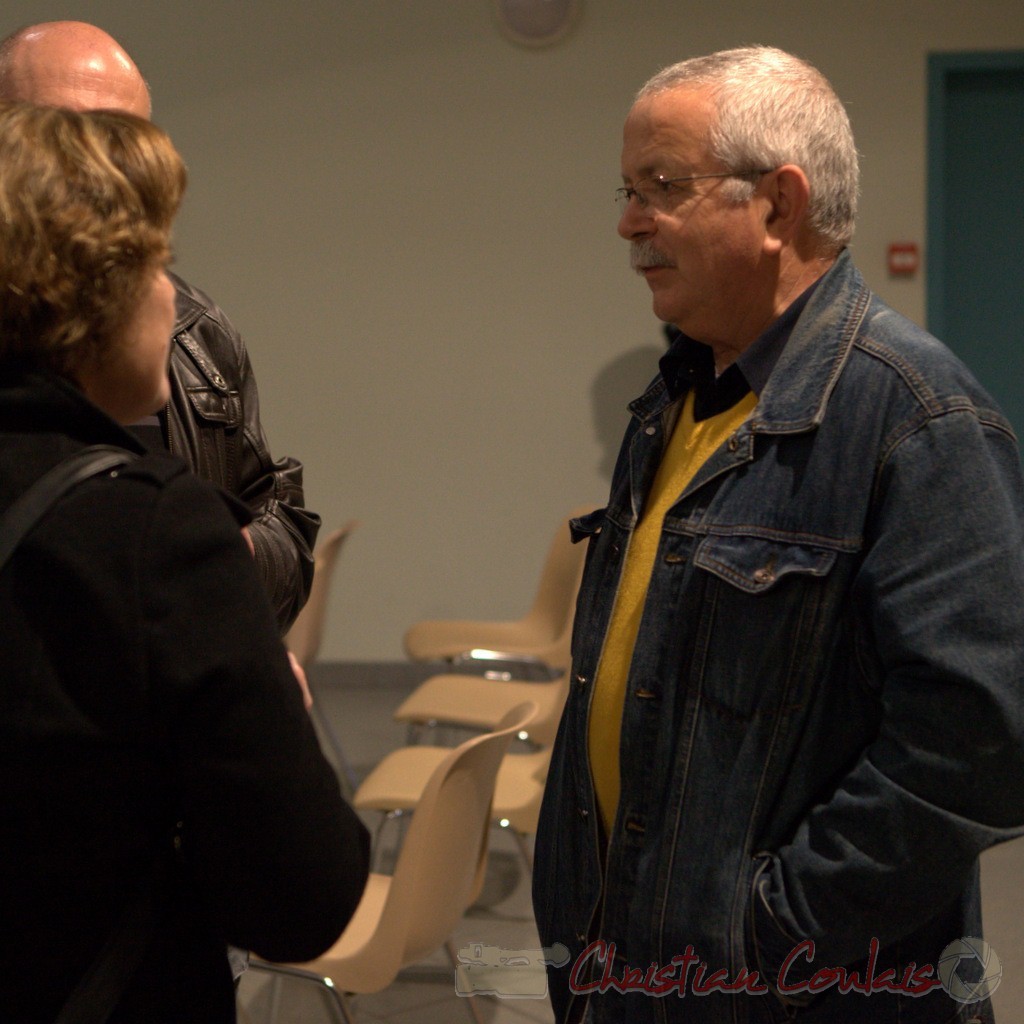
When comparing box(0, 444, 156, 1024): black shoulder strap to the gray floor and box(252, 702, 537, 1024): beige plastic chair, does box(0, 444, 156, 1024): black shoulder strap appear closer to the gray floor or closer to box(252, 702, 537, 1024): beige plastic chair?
box(252, 702, 537, 1024): beige plastic chair

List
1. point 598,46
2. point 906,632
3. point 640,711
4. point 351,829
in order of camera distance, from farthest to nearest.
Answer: point 598,46 < point 640,711 < point 906,632 < point 351,829

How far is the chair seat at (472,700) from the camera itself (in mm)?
3557

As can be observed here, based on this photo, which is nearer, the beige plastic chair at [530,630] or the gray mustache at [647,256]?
the gray mustache at [647,256]

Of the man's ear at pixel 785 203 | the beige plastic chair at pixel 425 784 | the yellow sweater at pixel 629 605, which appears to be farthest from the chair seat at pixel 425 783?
the man's ear at pixel 785 203

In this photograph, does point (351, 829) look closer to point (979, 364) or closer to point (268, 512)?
point (268, 512)

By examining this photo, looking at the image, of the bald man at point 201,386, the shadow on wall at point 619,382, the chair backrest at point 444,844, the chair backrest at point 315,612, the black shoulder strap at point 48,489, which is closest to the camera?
the black shoulder strap at point 48,489

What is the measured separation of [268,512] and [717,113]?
0.84 meters

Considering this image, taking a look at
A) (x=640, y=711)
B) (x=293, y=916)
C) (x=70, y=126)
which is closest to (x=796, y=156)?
(x=640, y=711)

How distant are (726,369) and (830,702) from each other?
448mm

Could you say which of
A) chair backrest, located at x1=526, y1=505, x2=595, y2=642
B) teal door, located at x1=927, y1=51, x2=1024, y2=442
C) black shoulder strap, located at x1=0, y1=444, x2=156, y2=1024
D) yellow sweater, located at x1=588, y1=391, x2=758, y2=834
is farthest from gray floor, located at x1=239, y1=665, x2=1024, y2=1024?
teal door, located at x1=927, y1=51, x2=1024, y2=442

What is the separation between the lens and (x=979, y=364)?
17.4 feet

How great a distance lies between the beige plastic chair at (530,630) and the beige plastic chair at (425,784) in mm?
868

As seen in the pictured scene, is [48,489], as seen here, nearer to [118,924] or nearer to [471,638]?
[118,924]

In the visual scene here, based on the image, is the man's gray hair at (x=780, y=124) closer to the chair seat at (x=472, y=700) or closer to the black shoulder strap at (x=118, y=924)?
the black shoulder strap at (x=118, y=924)
